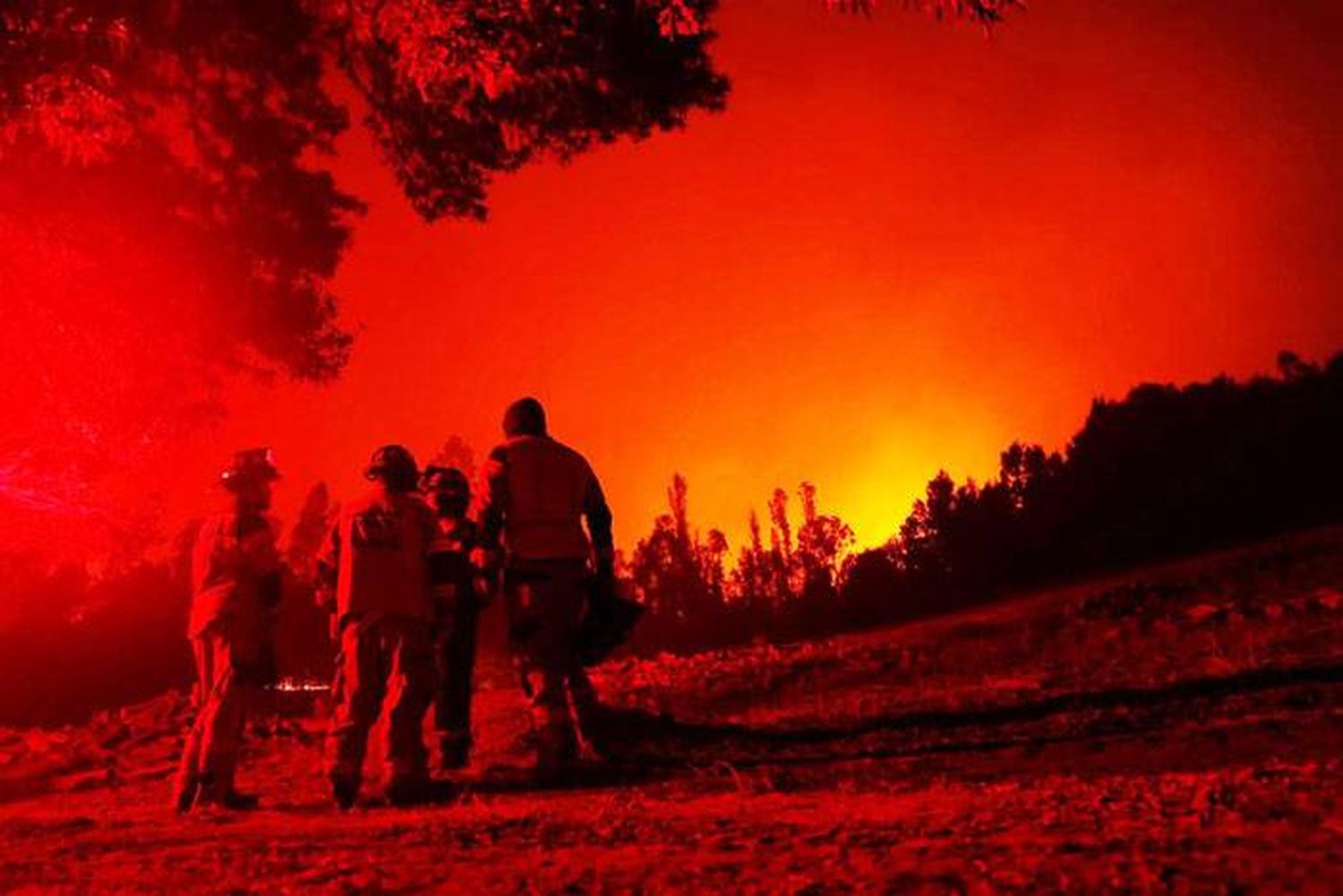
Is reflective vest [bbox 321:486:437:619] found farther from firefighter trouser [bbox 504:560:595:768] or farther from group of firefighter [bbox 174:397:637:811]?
firefighter trouser [bbox 504:560:595:768]

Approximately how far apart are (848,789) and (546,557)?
2.21 meters

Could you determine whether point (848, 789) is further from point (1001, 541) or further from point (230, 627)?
point (1001, 541)

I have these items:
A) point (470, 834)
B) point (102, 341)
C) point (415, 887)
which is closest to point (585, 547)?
point (470, 834)

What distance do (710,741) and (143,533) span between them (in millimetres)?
19015

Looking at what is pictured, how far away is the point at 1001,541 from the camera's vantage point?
4028 cm

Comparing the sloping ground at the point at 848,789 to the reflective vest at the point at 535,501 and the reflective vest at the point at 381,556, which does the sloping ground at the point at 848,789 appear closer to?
the reflective vest at the point at 381,556

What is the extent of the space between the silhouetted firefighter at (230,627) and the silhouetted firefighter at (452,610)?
988 millimetres

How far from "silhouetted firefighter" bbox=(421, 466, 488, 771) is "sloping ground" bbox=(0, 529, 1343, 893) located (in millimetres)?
281

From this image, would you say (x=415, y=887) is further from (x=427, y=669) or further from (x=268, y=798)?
(x=268, y=798)

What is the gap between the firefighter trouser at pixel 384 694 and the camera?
5.25 m

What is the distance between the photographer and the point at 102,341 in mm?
13836

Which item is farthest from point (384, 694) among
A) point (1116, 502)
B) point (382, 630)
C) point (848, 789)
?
point (1116, 502)

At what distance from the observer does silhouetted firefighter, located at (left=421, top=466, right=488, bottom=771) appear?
5.97m

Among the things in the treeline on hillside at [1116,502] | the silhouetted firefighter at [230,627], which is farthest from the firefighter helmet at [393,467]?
the treeline on hillside at [1116,502]
